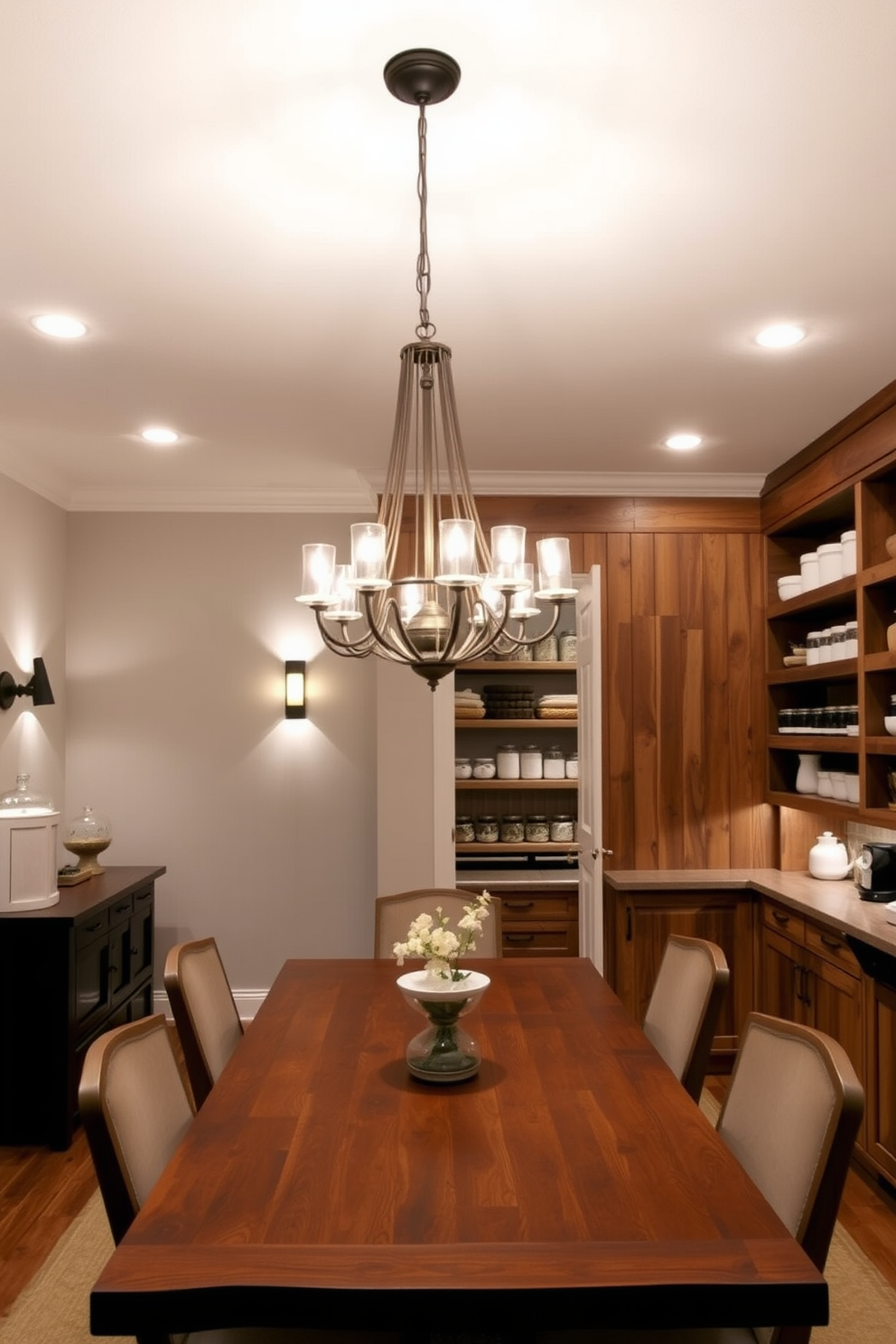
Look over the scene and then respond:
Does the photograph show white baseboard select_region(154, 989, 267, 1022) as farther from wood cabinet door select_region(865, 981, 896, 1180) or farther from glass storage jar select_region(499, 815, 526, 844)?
wood cabinet door select_region(865, 981, 896, 1180)

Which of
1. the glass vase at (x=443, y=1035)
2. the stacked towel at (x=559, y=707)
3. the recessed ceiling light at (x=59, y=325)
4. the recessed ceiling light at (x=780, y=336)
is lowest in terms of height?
the glass vase at (x=443, y=1035)

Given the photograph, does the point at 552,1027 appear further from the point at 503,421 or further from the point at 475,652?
the point at 503,421

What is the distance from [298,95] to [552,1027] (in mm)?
2170

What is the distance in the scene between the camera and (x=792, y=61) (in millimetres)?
1774

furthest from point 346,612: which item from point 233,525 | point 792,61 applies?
point 233,525

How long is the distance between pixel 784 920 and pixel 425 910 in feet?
4.84

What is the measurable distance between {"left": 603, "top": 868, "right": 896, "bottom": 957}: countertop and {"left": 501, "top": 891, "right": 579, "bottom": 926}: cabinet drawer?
0.62 m

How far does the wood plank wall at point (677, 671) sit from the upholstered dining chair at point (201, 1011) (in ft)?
7.20

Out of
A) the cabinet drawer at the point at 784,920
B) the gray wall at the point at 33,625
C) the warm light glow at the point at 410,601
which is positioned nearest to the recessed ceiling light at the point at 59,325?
the warm light glow at the point at 410,601

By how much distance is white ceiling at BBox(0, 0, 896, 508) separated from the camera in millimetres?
1729

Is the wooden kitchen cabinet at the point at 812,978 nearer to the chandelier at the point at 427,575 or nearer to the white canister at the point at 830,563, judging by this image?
the white canister at the point at 830,563

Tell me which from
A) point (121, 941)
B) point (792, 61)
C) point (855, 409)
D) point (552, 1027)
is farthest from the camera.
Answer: point (121, 941)

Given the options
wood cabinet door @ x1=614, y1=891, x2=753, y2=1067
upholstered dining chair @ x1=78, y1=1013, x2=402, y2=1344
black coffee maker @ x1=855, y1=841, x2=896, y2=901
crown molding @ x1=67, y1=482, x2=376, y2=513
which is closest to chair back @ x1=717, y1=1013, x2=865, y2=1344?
upholstered dining chair @ x1=78, y1=1013, x2=402, y2=1344

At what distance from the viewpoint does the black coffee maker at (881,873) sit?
12.3 feet
